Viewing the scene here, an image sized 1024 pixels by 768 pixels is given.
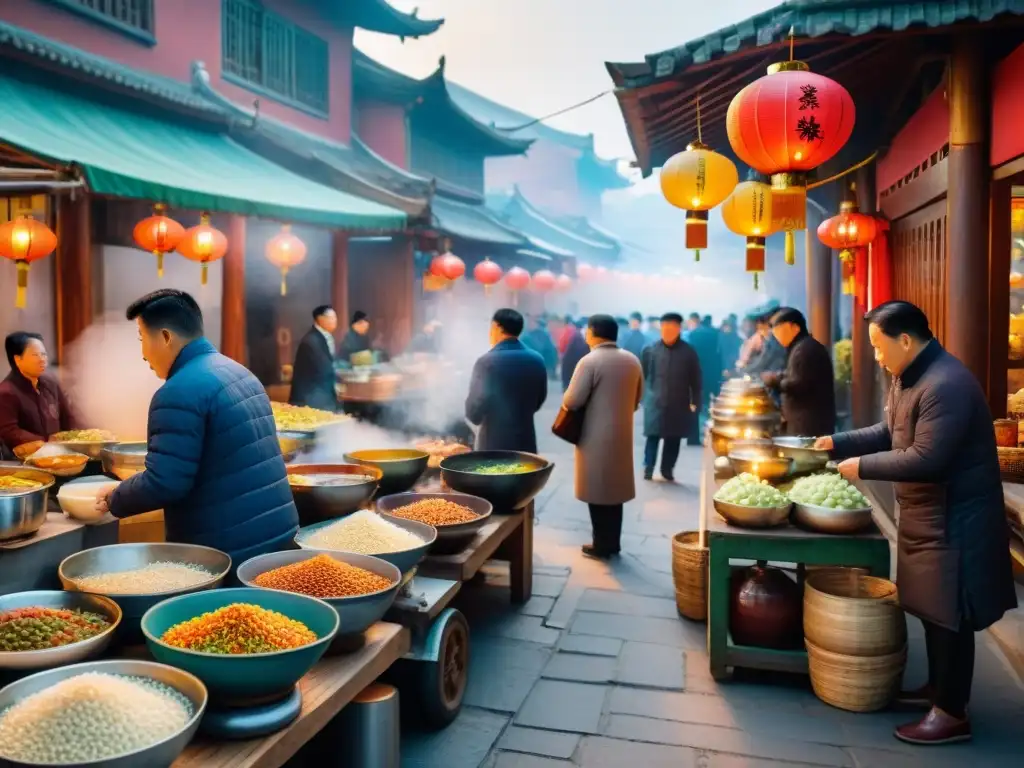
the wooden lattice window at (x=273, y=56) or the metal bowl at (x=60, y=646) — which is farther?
the wooden lattice window at (x=273, y=56)

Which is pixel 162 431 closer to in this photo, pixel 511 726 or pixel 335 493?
pixel 335 493

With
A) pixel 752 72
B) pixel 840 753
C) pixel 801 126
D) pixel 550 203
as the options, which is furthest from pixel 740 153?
pixel 550 203

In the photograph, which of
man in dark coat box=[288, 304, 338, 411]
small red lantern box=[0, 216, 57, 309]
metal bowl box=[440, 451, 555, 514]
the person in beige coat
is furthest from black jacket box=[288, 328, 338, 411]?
metal bowl box=[440, 451, 555, 514]

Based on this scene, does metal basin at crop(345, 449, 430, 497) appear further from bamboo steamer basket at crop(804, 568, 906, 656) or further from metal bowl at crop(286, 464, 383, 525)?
bamboo steamer basket at crop(804, 568, 906, 656)

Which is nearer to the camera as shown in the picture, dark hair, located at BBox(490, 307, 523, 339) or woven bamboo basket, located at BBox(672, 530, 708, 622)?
woven bamboo basket, located at BBox(672, 530, 708, 622)

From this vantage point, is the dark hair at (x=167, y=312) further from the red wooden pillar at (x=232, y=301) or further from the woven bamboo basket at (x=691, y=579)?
the red wooden pillar at (x=232, y=301)

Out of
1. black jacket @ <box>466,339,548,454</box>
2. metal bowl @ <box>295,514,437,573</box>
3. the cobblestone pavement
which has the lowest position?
the cobblestone pavement

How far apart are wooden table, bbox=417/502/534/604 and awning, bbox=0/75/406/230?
448cm

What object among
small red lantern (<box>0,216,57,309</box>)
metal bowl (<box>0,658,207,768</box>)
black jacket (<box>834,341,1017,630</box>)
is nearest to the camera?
metal bowl (<box>0,658,207,768</box>)

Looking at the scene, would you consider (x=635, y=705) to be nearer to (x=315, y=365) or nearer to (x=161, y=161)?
(x=315, y=365)

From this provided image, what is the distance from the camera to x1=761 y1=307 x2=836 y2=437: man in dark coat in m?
8.14

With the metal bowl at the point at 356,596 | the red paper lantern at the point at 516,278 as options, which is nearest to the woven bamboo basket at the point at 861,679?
the metal bowl at the point at 356,596

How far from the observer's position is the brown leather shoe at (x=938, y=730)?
169 inches

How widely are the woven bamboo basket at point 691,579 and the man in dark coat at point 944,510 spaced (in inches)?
67.9
